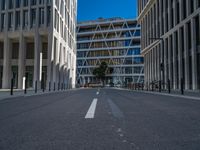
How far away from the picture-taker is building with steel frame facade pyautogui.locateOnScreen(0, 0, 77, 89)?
4147cm

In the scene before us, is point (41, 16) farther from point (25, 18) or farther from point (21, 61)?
point (21, 61)

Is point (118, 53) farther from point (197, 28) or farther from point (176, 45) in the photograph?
point (197, 28)

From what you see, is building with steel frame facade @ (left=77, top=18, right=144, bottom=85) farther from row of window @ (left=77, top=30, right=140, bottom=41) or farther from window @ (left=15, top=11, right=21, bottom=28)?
window @ (left=15, top=11, right=21, bottom=28)

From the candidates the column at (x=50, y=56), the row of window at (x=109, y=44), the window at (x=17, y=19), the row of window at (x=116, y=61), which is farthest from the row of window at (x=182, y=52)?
the row of window at (x=109, y=44)

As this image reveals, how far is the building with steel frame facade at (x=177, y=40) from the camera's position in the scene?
97.5 ft

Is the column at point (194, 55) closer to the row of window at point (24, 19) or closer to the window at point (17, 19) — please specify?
the row of window at point (24, 19)

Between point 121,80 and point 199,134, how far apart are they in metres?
92.6

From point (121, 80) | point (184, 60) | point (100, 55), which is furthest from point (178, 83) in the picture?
point (100, 55)

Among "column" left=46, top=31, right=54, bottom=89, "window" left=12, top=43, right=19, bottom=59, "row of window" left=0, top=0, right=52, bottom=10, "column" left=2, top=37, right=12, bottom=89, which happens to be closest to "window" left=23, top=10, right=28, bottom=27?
"row of window" left=0, top=0, right=52, bottom=10

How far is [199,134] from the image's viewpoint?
3.76 meters

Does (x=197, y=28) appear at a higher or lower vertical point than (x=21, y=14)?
lower

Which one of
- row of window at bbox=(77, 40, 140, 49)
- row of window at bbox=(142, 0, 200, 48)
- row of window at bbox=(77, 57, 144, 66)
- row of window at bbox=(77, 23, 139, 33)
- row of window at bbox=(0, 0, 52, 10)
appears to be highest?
row of window at bbox=(77, 23, 139, 33)

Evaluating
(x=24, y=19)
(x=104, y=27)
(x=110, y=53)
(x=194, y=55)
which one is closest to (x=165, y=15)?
(x=194, y=55)

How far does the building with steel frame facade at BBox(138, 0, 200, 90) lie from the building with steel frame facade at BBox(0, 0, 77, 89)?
18.7 m
